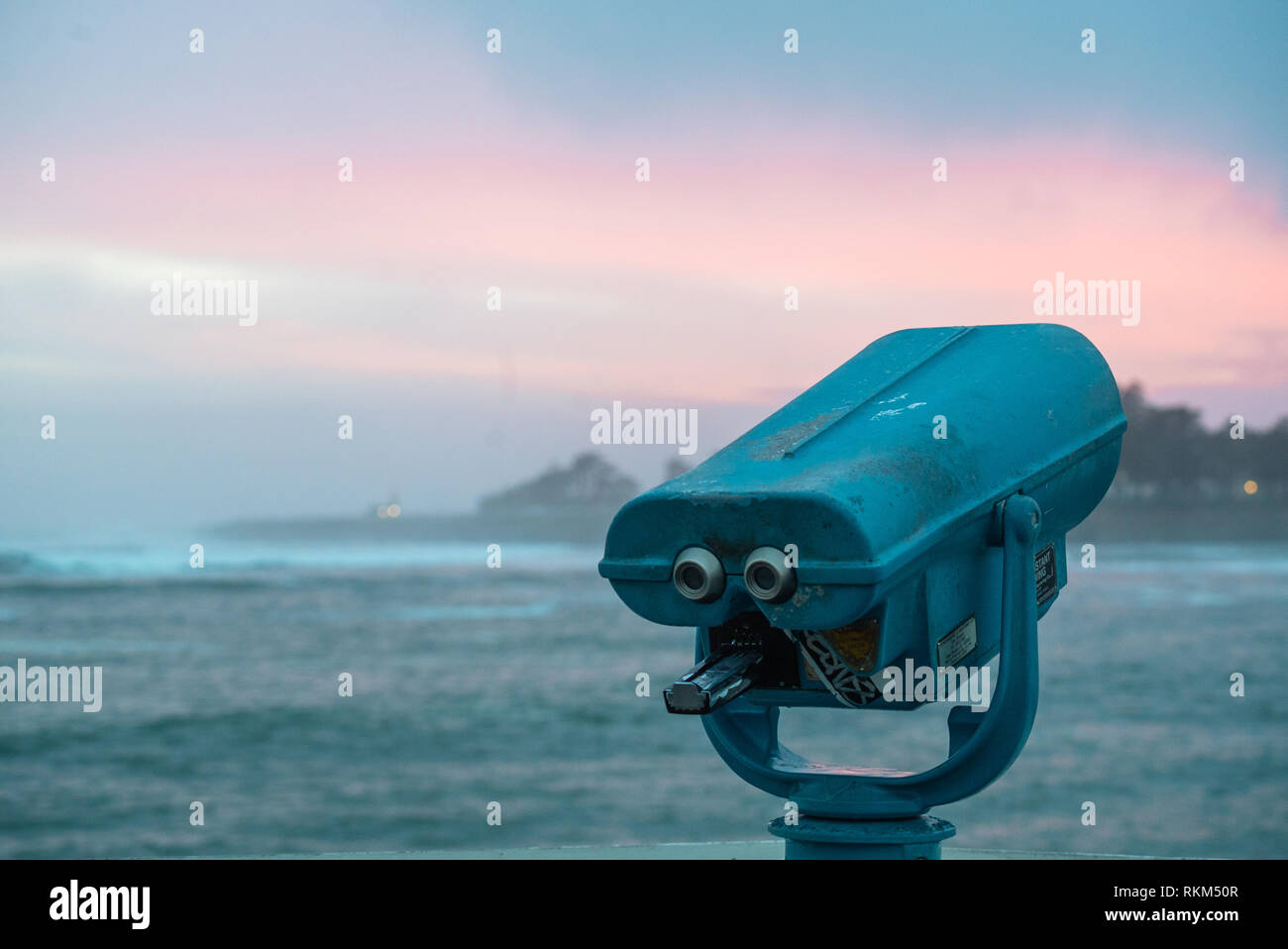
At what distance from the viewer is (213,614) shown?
56.4 m

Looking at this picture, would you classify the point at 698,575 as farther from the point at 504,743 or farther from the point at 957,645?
the point at 504,743

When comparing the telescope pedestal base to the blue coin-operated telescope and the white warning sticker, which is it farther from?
the white warning sticker

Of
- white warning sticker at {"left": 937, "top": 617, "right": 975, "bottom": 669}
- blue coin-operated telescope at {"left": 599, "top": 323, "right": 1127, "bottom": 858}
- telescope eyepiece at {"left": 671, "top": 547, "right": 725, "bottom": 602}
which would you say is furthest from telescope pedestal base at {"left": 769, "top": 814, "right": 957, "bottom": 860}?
telescope eyepiece at {"left": 671, "top": 547, "right": 725, "bottom": 602}

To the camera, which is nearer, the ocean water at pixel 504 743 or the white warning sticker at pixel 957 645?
the white warning sticker at pixel 957 645

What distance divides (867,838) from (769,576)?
0.88 meters

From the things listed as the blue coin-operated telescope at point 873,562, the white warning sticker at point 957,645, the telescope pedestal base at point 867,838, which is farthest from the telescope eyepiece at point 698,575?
the telescope pedestal base at point 867,838

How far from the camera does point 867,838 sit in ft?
11.8

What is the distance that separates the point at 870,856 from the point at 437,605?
207 ft

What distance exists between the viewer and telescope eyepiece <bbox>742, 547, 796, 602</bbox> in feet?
10.2

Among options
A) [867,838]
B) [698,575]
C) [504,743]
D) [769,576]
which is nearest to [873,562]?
[769,576]

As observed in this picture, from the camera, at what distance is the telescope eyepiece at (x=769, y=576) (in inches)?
122

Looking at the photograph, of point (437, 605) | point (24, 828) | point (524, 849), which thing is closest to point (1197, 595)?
point (437, 605)

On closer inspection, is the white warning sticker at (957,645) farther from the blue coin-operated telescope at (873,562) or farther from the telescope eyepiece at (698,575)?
the telescope eyepiece at (698,575)
